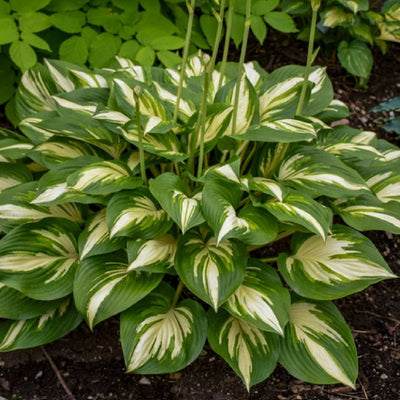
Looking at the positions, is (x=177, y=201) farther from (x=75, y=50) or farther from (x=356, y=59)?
(x=356, y=59)

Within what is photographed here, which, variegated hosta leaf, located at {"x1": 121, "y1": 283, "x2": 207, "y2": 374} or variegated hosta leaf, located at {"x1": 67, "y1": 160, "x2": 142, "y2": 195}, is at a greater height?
variegated hosta leaf, located at {"x1": 67, "y1": 160, "x2": 142, "y2": 195}

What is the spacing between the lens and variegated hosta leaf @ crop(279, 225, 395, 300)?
1.77 m

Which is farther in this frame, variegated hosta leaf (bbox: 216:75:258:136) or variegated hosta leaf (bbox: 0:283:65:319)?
variegated hosta leaf (bbox: 216:75:258:136)

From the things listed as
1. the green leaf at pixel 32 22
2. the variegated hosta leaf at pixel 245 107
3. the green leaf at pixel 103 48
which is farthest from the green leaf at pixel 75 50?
the variegated hosta leaf at pixel 245 107

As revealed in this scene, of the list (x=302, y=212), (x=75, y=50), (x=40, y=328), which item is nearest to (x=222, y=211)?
(x=302, y=212)

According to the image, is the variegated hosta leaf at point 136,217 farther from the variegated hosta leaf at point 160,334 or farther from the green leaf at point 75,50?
the green leaf at point 75,50

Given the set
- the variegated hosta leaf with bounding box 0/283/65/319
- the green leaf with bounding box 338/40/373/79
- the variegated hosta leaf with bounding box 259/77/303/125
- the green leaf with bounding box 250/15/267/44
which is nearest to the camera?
the variegated hosta leaf with bounding box 0/283/65/319

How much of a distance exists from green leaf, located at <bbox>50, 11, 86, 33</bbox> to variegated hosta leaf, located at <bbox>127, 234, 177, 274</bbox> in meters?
1.21

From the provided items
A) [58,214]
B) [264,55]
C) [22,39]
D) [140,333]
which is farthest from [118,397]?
[264,55]

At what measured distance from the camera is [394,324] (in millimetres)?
2234

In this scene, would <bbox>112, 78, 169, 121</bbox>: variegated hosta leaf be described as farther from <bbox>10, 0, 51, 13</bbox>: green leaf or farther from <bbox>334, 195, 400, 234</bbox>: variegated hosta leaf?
<bbox>334, 195, 400, 234</bbox>: variegated hosta leaf

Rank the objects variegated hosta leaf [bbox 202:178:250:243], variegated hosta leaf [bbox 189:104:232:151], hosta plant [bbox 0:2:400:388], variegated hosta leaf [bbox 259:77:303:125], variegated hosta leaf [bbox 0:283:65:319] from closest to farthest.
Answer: variegated hosta leaf [bbox 202:178:250:243]
hosta plant [bbox 0:2:400:388]
variegated hosta leaf [bbox 0:283:65:319]
variegated hosta leaf [bbox 189:104:232:151]
variegated hosta leaf [bbox 259:77:303:125]

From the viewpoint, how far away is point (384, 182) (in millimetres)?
2164

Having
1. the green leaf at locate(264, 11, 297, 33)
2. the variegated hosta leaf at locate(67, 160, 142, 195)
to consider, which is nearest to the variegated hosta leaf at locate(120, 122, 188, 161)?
the variegated hosta leaf at locate(67, 160, 142, 195)
